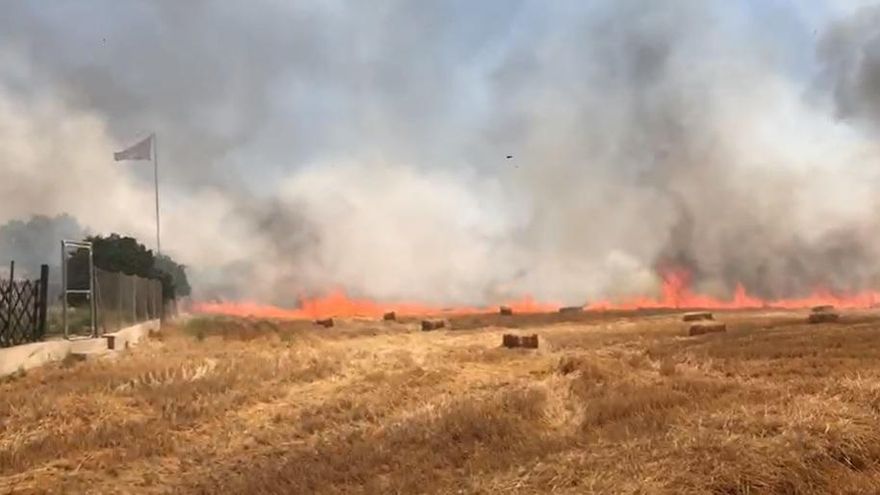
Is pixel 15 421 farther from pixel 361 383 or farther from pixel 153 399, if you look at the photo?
pixel 361 383

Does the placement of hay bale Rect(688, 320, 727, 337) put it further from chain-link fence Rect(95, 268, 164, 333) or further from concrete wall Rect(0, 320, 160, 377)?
chain-link fence Rect(95, 268, 164, 333)

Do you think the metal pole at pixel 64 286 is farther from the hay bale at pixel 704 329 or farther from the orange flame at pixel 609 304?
the orange flame at pixel 609 304

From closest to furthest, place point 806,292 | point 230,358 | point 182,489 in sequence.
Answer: point 182,489 < point 230,358 < point 806,292

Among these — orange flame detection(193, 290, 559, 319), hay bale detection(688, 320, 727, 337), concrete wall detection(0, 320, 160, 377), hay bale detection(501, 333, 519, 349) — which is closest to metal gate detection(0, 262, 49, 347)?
concrete wall detection(0, 320, 160, 377)

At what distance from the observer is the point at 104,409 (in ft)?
46.5

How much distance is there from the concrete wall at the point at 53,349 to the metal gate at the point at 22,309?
0.55m

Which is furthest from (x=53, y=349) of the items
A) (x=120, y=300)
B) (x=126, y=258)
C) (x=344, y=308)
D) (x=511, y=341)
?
(x=344, y=308)

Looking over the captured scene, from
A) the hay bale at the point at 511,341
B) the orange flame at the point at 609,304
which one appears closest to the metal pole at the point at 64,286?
the hay bale at the point at 511,341

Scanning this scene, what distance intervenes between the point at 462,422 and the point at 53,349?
1292 cm

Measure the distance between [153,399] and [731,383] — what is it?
33.9 ft

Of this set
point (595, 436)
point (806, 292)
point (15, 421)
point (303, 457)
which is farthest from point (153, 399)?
point (806, 292)

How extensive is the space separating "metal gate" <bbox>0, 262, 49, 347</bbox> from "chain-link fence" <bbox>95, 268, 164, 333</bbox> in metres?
3.09

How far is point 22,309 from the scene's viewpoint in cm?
2025

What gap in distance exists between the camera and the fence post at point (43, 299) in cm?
2108
